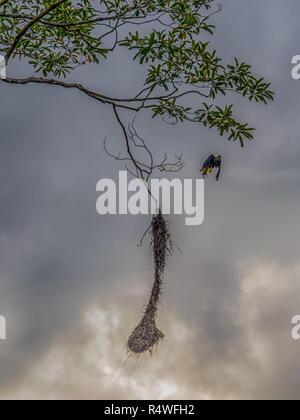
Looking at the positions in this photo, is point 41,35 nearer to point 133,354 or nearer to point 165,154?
point 165,154

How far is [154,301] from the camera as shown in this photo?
5238 mm

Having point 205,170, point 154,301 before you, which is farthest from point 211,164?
point 154,301

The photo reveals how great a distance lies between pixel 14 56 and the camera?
17.9ft

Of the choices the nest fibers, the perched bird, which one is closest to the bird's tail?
the perched bird

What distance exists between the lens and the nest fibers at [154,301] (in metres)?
5.08

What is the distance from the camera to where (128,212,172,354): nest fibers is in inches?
200

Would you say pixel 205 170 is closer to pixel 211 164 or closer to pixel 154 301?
pixel 211 164

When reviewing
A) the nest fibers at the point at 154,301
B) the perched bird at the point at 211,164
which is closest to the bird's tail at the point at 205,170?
the perched bird at the point at 211,164

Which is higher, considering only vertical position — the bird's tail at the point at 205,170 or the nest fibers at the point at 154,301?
the bird's tail at the point at 205,170

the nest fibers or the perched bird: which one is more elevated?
the perched bird

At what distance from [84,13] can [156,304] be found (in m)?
3.07

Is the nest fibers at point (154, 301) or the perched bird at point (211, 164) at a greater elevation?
the perched bird at point (211, 164)

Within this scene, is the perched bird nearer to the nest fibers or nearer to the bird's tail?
the bird's tail

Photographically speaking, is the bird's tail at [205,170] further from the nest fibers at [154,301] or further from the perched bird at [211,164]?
the nest fibers at [154,301]
